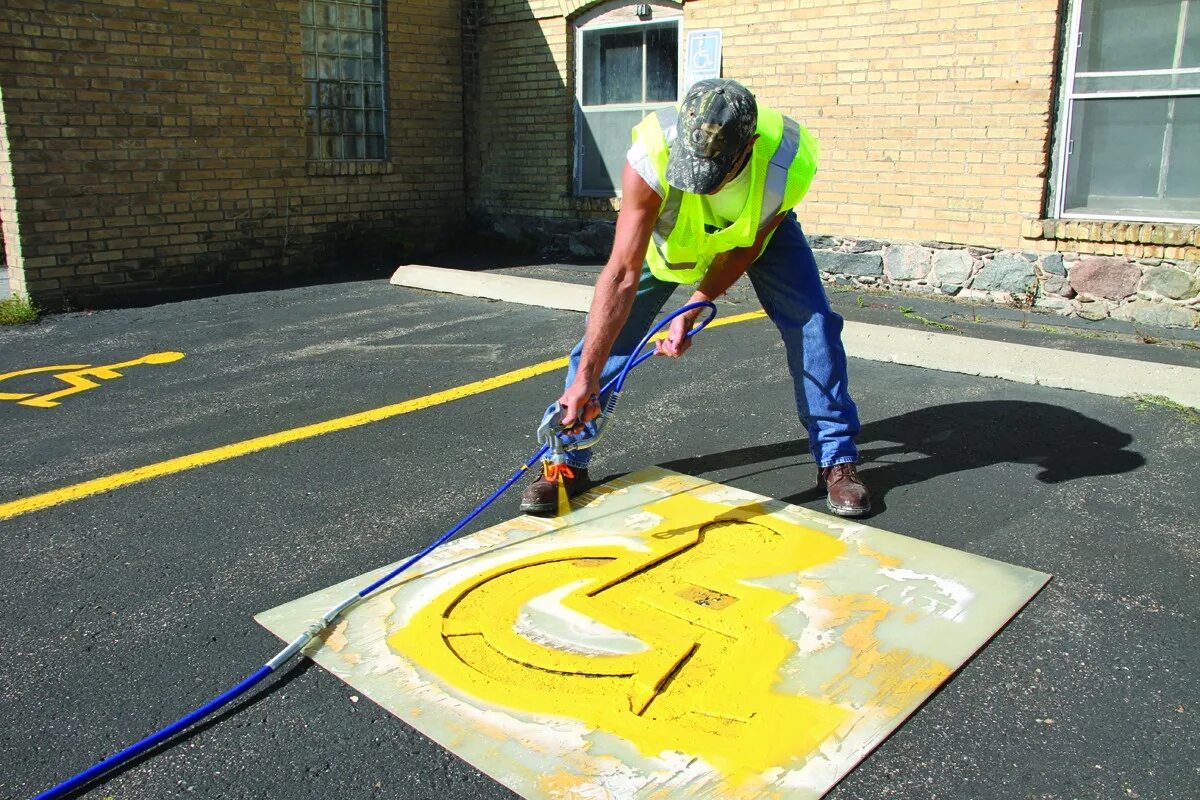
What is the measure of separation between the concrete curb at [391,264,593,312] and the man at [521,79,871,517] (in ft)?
11.5

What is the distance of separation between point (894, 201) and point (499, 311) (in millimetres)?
3339

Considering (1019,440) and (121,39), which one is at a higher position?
(121,39)

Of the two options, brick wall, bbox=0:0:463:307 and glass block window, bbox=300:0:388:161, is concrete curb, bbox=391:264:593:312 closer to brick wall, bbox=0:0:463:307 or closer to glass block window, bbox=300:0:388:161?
brick wall, bbox=0:0:463:307

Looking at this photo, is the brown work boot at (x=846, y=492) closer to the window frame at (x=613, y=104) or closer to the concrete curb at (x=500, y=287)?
the concrete curb at (x=500, y=287)

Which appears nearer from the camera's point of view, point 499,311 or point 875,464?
point 875,464

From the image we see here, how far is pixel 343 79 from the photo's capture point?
10188 millimetres

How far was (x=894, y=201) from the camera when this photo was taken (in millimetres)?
8281

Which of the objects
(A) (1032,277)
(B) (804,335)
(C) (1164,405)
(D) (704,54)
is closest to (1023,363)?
(C) (1164,405)

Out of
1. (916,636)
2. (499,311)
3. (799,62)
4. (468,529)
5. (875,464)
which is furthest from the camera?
(799,62)

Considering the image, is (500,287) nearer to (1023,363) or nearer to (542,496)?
(1023,363)

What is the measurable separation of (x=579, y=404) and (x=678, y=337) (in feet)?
1.63

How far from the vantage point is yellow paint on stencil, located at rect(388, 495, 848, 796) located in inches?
97.2

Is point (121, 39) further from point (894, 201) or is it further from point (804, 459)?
point (804, 459)

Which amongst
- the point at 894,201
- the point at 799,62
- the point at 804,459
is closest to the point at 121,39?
the point at 799,62
